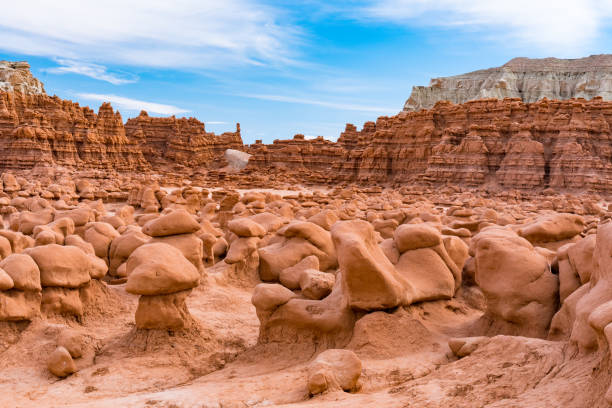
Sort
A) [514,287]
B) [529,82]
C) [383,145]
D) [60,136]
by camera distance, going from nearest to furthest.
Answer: [514,287]
[60,136]
[383,145]
[529,82]

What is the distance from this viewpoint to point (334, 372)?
15.0 ft

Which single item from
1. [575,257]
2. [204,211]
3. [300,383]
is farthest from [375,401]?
[204,211]

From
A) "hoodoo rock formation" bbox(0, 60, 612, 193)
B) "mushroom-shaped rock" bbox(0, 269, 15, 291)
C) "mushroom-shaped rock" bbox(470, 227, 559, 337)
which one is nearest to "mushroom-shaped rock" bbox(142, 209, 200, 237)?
"mushroom-shaped rock" bbox(0, 269, 15, 291)

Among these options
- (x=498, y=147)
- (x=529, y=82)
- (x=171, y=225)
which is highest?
(x=529, y=82)

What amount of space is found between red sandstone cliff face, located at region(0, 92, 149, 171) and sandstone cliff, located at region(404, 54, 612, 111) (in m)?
34.7

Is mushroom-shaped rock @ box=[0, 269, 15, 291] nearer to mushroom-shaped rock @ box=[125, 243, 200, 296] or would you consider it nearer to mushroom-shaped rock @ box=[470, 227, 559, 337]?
mushroom-shaped rock @ box=[125, 243, 200, 296]

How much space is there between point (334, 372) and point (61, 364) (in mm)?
3259

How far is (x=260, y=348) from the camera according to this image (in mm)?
Answer: 6340

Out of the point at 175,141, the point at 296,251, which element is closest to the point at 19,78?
the point at 175,141

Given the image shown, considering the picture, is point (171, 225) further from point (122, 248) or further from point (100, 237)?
point (100, 237)

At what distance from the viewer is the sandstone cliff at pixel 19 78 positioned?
2062 inches

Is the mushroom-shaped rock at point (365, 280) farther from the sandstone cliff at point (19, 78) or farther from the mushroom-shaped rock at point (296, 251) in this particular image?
the sandstone cliff at point (19, 78)

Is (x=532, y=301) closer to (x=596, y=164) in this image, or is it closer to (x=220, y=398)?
(x=220, y=398)

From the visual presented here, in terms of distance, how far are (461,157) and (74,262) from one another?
29762mm
